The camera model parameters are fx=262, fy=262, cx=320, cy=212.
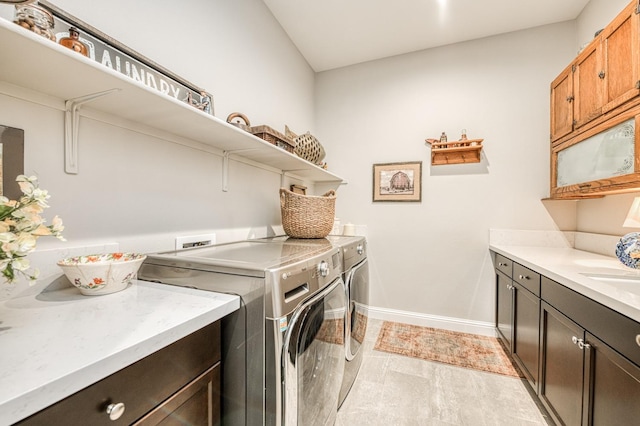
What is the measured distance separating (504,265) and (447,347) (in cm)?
83

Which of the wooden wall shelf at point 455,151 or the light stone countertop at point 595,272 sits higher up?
the wooden wall shelf at point 455,151

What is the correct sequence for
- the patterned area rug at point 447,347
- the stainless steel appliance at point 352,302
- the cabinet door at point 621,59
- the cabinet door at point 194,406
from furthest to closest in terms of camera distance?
the patterned area rug at point 447,347 < the stainless steel appliance at point 352,302 < the cabinet door at point 621,59 < the cabinet door at point 194,406

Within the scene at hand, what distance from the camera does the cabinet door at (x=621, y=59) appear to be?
1.29 meters

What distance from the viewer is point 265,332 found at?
2.72ft

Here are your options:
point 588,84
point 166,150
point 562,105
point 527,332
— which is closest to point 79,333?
point 166,150

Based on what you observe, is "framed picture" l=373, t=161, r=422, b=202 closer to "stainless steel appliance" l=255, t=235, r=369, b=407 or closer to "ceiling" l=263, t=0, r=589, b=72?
"stainless steel appliance" l=255, t=235, r=369, b=407

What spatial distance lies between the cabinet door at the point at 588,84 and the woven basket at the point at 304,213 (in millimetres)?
1703

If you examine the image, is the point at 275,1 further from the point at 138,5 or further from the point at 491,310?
the point at 491,310

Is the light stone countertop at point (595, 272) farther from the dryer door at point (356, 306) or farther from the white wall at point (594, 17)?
the white wall at point (594, 17)

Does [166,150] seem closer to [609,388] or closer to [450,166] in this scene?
[609,388]

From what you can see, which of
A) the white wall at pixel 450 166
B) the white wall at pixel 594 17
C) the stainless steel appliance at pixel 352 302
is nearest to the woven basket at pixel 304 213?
the stainless steel appliance at pixel 352 302

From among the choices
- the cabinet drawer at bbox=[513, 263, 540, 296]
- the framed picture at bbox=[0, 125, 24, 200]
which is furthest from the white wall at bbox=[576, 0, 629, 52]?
the framed picture at bbox=[0, 125, 24, 200]

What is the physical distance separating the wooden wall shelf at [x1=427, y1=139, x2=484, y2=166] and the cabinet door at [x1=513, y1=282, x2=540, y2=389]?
1.20 meters

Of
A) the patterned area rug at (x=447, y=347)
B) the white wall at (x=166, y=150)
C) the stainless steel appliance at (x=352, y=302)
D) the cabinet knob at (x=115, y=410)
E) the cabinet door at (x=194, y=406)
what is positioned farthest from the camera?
the patterned area rug at (x=447, y=347)
